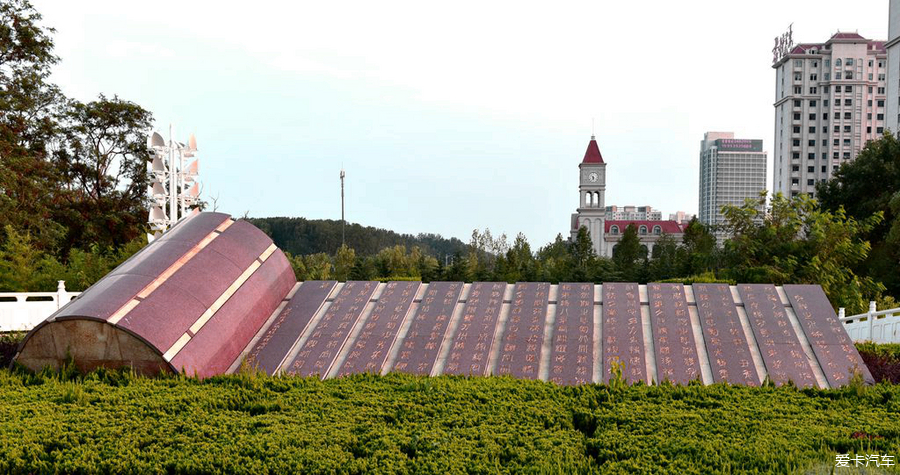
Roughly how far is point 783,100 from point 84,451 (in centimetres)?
5073

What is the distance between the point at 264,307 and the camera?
4.82m

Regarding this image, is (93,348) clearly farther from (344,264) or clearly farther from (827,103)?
(827,103)

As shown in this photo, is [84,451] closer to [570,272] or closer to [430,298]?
[430,298]

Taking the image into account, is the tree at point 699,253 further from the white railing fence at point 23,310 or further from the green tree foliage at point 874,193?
the white railing fence at point 23,310

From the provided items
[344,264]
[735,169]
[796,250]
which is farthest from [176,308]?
[735,169]

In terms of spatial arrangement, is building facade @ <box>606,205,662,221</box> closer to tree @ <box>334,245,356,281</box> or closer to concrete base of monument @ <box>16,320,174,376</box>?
tree @ <box>334,245,356,281</box>

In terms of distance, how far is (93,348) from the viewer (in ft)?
12.7

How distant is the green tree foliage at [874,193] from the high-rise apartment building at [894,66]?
40.7 feet

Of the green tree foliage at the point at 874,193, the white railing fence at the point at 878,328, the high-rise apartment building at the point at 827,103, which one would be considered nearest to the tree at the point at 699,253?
the green tree foliage at the point at 874,193

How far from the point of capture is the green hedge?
8.62 ft

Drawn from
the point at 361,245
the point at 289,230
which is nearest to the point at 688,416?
the point at 361,245

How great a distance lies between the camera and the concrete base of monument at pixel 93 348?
3826 mm

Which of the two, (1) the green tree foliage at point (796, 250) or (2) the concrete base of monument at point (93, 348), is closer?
(2) the concrete base of monument at point (93, 348)

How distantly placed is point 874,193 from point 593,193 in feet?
64.1
